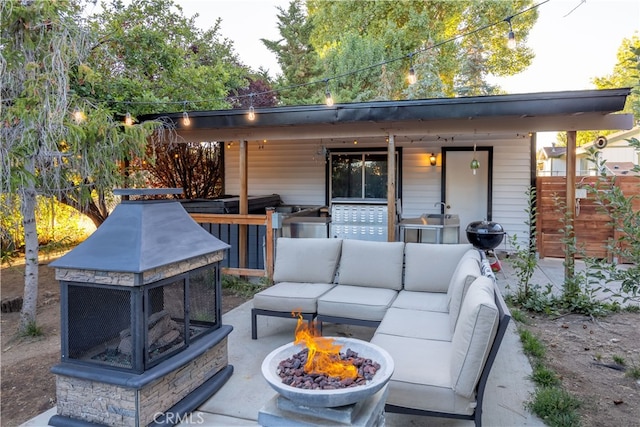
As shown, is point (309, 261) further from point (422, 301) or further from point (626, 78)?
point (626, 78)

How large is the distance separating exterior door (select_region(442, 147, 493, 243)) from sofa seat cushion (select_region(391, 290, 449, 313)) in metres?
4.62

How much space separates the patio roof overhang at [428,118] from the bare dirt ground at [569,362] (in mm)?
2448

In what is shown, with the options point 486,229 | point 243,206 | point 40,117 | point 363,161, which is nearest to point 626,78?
point 486,229

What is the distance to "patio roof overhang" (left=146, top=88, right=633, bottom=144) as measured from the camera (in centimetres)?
477

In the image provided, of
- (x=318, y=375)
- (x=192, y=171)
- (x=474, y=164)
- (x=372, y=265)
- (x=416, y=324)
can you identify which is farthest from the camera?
(x=192, y=171)

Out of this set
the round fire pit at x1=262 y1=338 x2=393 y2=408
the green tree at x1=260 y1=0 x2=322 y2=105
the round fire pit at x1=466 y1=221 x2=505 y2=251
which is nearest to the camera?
the round fire pit at x1=262 y1=338 x2=393 y2=408

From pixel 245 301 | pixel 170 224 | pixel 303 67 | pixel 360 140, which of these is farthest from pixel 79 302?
pixel 303 67

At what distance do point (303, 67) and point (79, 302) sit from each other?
1838cm

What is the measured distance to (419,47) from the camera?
16031 mm

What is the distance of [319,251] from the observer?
4.57 metres

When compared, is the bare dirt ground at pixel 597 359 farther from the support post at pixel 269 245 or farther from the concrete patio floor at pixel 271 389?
the support post at pixel 269 245

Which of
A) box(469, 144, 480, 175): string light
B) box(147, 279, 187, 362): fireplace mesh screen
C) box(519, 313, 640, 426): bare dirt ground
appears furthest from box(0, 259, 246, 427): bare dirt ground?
box(469, 144, 480, 175): string light

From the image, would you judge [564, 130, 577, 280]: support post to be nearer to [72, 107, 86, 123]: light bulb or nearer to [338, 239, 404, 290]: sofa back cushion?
[338, 239, 404, 290]: sofa back cushion

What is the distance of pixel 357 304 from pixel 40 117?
11.8ft
